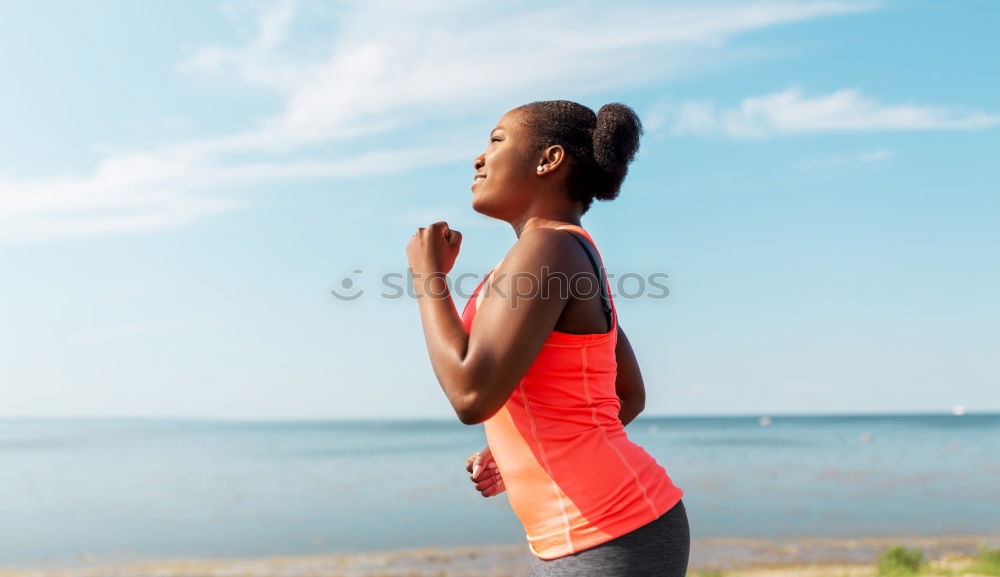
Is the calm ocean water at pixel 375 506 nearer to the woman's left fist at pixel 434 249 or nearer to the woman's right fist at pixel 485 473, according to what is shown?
the woman's right fist at pixel 485 473

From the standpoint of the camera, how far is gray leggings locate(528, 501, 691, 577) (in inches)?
76.0

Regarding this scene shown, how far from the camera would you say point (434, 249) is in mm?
2105

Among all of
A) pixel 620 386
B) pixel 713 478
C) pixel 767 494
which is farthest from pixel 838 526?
pixel 620 386

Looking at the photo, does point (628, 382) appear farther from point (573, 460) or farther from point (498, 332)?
point (498, 332)

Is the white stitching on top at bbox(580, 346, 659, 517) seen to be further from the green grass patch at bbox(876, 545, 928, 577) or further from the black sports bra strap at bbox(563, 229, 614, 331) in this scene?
the green grass patch at bbox(876, 545, 928, 577)

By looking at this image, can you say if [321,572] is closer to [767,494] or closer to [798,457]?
[767,494]

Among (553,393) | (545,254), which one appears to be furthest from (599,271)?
(553,393)

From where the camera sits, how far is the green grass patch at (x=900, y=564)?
981 cm

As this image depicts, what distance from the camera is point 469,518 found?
19.6 meters

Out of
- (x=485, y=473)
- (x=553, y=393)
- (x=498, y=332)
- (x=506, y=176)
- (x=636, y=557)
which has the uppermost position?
(x=506, y=176)

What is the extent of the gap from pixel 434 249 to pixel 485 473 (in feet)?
2.23

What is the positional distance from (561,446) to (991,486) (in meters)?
30.8

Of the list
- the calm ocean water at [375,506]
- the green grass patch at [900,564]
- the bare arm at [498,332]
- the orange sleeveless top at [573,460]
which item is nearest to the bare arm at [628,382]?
the orange sleeveless top at [573,460]

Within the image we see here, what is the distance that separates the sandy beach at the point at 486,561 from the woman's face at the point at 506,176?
11.5m
